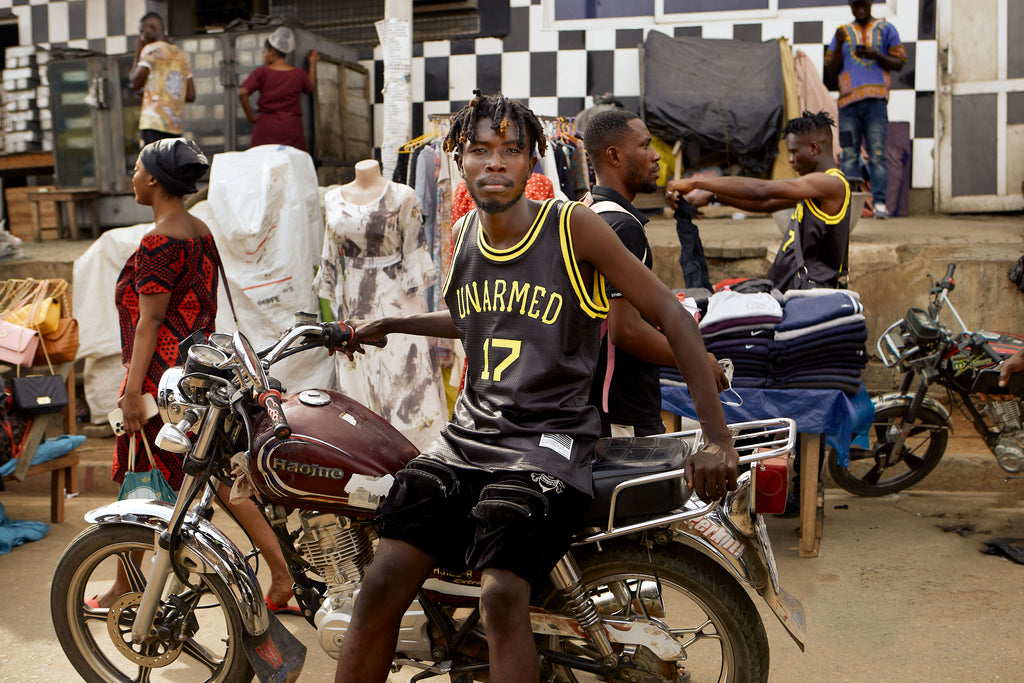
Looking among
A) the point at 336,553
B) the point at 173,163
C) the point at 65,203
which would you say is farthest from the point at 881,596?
the point at 65,203

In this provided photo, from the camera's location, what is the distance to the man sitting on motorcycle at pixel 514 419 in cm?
220

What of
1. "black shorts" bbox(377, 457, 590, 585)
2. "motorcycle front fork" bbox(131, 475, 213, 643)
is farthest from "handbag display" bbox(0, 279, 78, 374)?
"black shorts" bbox(377, 457, 590, 585)

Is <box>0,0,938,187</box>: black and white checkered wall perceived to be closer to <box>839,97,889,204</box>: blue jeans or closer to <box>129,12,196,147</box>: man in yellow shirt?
<box>839,97,889,204</box>: blue jeans

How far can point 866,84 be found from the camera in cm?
720

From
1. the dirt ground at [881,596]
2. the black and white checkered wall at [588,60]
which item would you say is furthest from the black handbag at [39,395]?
the black and white checkered wall at [588,60]

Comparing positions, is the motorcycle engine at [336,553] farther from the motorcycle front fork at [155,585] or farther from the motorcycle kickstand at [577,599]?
the motorcycle kickstand at [577,599]

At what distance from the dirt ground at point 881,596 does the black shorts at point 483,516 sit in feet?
3.93

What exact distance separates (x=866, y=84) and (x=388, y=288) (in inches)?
174

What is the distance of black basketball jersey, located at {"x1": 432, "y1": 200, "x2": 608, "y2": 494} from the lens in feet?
7.64

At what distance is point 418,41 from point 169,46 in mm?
2181

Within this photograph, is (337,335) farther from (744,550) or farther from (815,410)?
(815,410)

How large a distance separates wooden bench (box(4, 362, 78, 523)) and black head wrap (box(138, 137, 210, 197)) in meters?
2.04

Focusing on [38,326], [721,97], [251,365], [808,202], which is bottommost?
[38,326]

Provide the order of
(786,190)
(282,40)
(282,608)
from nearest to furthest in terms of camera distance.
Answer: (282,608) < (786,190) < (282,40)
